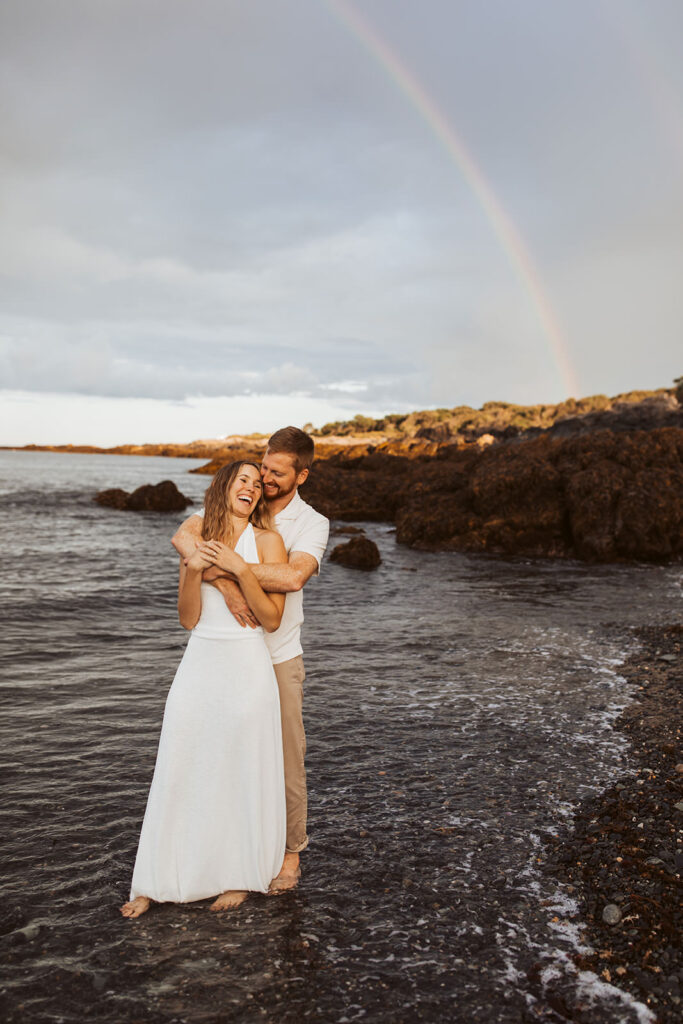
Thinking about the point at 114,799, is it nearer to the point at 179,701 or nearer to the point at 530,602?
the point at 179,701

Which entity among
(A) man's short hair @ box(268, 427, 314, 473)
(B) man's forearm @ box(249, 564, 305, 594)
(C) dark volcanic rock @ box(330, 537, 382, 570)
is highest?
(A) man's short hair @ box(268, 427, 314, 473)

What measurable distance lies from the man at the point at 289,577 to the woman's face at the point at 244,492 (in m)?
0.21

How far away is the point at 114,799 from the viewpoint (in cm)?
638

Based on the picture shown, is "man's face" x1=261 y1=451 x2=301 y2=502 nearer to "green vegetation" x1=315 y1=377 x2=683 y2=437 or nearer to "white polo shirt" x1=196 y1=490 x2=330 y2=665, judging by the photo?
"white polo shirt" x1=196 y1=490 x2=330 y2=665

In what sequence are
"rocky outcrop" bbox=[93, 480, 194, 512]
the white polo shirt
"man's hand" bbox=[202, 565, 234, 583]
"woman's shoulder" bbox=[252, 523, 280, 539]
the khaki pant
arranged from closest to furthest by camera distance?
"man's hand" bbox=[202, 565, 234, 583], "woman's shoulder" bbox=[252, 523, 280, 539], the white polo shirt, the khaki pant, "rocky outcrop" bbox=[93, 480, 194, 512]

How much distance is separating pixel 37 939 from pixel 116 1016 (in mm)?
987

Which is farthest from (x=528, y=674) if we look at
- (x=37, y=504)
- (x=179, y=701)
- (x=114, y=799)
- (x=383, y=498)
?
(x=37, y=504)

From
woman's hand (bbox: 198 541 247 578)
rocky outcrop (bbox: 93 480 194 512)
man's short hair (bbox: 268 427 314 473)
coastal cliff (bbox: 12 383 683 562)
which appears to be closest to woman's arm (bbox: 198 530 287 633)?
woman's hand (bbox: 198 541 247 578)

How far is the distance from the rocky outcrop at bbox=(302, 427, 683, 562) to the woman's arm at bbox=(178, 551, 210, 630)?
21.5 metres

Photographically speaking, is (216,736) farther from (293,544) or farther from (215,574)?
(293,544)

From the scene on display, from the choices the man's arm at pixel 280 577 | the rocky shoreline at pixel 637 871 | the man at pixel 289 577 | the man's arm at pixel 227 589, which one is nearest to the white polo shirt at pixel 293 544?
the man at pixel 289 577

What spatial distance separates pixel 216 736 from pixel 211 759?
6.6 inches

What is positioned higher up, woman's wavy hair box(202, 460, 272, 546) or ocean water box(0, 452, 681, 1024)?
woman's wavy hair box(202, 460, 272, 546)

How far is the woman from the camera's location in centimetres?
441
